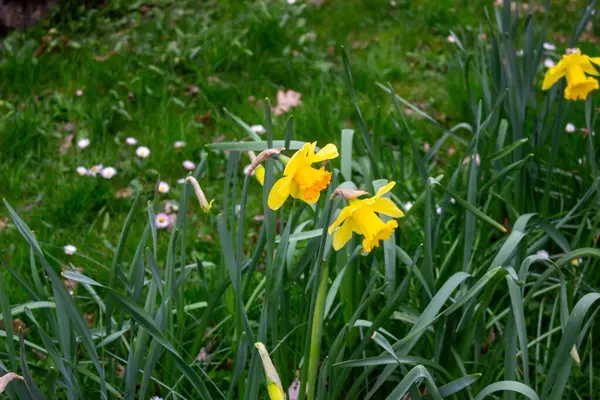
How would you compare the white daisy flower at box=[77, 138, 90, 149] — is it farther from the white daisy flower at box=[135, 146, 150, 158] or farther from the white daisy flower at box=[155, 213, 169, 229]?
the white daisy flower at box=[155, 213, 169, 229]

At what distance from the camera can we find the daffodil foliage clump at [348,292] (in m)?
1.36

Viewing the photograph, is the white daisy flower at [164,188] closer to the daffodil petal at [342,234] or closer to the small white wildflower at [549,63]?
the daffodil petal at [342,234]

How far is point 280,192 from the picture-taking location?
A: 48.3 inches

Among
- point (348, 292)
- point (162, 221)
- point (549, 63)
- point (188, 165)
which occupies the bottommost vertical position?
point (162, 221)

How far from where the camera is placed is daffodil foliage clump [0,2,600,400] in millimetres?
1359

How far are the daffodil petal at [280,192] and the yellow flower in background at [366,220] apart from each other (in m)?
0.10

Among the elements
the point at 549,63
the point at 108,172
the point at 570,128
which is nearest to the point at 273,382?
the point at 108,172

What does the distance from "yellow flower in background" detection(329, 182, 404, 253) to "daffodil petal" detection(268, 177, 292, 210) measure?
105mm

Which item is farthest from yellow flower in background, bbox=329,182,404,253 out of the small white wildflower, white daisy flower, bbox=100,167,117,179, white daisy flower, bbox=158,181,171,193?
the small white wildflower

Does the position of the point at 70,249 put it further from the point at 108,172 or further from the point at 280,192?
the point at 280,192

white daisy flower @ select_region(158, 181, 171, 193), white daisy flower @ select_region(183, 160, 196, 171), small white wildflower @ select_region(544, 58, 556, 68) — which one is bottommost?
white daisy flower @ select_region(158, 181, 171, 193)

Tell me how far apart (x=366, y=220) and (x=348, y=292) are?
54cm

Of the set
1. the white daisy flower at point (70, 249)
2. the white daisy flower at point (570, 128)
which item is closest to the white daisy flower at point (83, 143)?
the white daisy flower at point (70, 249)

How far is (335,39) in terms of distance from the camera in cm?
375
